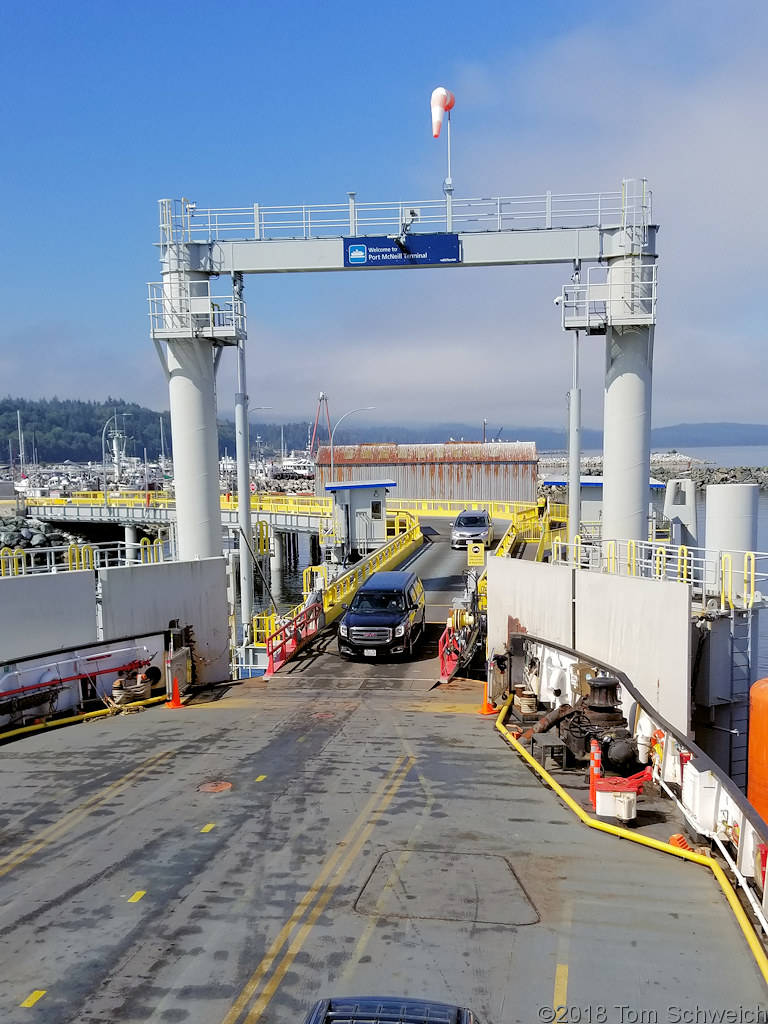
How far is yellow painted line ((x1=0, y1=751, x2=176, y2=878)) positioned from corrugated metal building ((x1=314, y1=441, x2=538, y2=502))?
1572 inches

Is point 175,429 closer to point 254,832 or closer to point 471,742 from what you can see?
point 471,742

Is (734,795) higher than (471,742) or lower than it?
higher

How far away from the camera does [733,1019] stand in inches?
224

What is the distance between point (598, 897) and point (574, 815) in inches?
77.0

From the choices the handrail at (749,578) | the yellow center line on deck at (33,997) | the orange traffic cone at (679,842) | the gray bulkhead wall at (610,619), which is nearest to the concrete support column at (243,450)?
the gray bulkhead wall at (610,619)

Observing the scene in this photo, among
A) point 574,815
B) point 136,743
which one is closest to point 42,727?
point 136,743

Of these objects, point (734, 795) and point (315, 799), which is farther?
point (315, 799)

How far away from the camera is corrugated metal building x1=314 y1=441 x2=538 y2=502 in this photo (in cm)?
5066

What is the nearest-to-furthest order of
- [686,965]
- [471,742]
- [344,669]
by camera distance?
[686,965] < [471,742] < [344,669]

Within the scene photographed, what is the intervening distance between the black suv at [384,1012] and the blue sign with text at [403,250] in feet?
52.1

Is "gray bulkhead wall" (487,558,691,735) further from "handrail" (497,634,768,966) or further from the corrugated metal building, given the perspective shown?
the corrugated metal building

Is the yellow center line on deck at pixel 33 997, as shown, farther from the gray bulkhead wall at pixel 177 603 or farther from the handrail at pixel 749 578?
the handrail at pixel 749 578

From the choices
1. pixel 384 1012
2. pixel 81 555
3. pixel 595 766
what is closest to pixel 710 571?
pixel 595 766

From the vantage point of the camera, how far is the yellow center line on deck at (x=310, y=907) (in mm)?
5945
